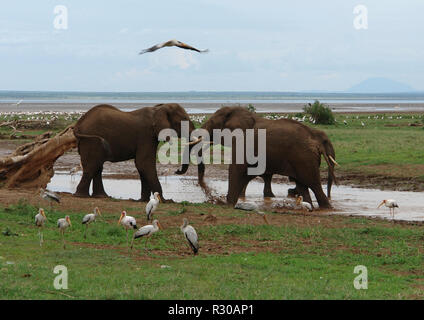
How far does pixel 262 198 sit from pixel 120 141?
462 cm

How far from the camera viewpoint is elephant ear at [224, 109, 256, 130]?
64.7ft

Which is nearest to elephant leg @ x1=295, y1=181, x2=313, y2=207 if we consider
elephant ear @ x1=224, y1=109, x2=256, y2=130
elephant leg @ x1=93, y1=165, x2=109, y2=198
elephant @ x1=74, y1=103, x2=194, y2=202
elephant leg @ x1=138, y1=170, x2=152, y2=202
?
elephant ear @ x1=224, y1=109, x2=256, y2=130

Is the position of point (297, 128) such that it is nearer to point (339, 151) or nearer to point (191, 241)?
point (191, 241)

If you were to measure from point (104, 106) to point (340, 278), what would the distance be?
11.2 m

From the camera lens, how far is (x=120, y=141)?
19766 millimetres

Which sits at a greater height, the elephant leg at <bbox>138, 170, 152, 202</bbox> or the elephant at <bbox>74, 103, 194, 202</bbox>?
the elephant at <bbox>74, 103, 194, 202</bbox>

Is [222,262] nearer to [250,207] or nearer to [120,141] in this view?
[250,207]

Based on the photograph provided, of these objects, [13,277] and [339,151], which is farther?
[339,151]

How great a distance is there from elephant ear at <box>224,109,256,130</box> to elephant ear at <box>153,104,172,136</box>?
162 cm

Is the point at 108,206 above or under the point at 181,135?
under

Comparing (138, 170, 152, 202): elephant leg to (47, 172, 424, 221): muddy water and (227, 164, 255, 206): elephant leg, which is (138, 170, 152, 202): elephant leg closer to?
(47, 172, 424, 221): muddy water

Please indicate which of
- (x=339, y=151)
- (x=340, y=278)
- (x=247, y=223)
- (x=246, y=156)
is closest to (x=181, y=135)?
(x=246, y=156)

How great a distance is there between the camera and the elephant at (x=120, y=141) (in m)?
19.7

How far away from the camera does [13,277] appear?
10000 millimetres
